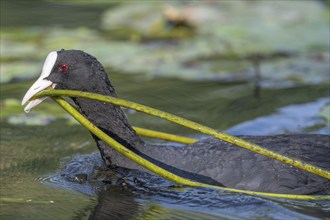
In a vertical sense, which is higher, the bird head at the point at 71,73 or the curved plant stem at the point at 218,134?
the bird head at the point at 71,73

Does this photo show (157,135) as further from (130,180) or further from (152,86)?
(152,86)

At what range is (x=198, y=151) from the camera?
5.06 m

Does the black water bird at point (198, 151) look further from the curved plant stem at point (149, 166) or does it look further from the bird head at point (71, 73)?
the curved plant stem at point (149, 166)

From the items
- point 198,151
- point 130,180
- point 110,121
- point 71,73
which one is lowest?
point 130,180

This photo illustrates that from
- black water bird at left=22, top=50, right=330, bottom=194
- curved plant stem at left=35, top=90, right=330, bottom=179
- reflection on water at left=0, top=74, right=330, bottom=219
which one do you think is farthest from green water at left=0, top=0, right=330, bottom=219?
curved plant stem at left=35, top=90, right=330, bottom=179

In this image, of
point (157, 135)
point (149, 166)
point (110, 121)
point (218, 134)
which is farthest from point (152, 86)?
point (218, 134)

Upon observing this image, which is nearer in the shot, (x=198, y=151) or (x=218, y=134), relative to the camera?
(x=218, y=134)

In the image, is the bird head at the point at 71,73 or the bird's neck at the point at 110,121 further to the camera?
the bird's neck at the point at 110,121

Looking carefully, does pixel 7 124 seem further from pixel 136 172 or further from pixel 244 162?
pixel 244 162

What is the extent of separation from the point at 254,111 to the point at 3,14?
4150mm

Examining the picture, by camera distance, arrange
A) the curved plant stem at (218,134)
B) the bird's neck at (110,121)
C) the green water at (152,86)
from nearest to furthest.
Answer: the curved plant stem at (218,134)
the green water at (152,86)
the bird's neck at (110,121)

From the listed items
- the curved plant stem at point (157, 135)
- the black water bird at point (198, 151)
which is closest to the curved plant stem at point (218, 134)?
the black water bird at point (198, 151)

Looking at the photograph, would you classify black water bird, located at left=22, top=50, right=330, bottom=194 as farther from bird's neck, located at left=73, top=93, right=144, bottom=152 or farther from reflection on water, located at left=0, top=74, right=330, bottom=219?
reflection on water, located at left=0, top=74, right=330, bottom=219

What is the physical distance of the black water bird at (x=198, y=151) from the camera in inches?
193
